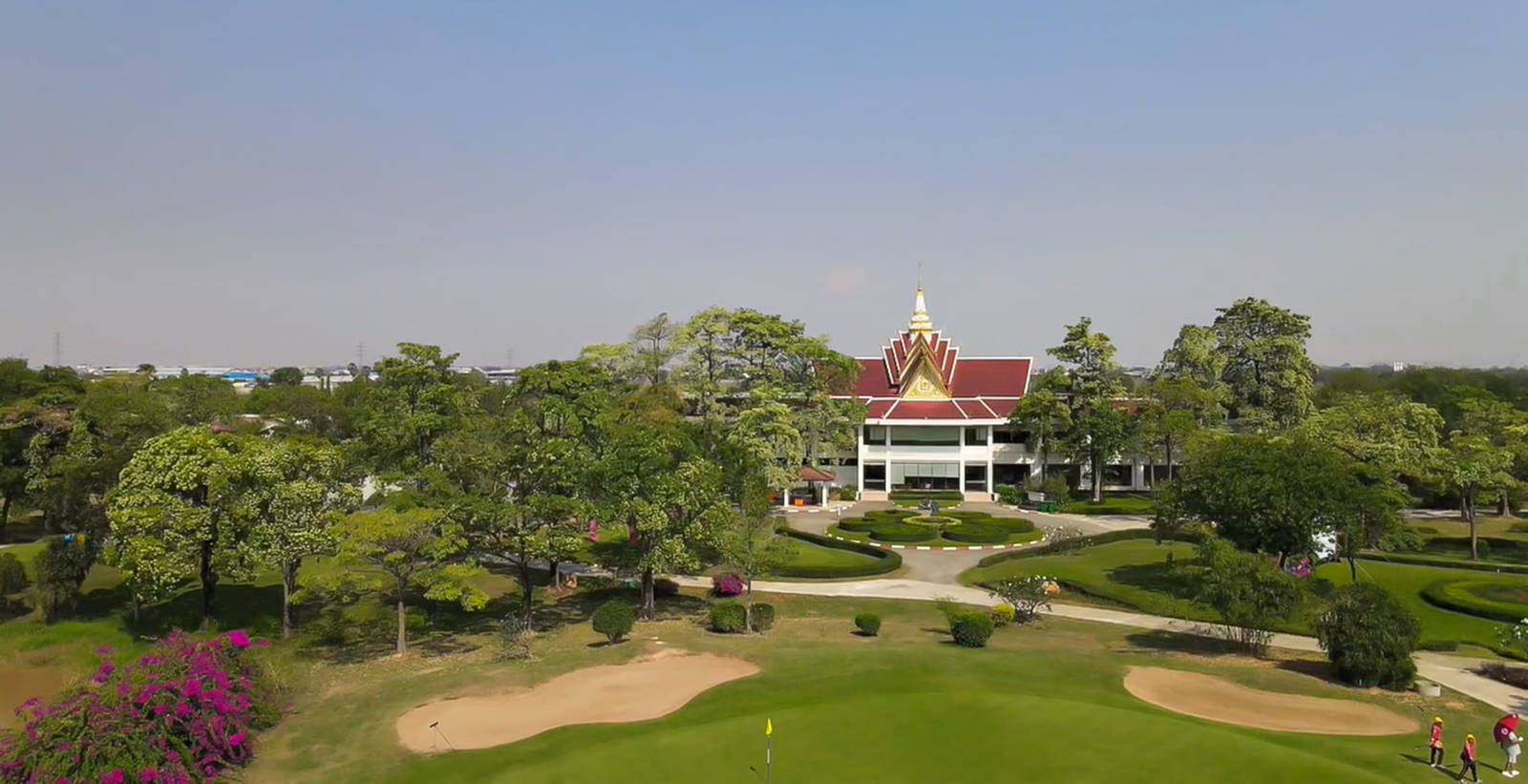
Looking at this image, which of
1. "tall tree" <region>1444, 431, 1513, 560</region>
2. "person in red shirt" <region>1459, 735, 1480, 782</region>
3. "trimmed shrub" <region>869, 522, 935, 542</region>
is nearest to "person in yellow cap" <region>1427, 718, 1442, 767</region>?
"person in red shirt" <region>1459, 735, 1480, 782</region>

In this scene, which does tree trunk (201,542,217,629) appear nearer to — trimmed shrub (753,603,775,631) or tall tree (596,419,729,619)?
tall tree (596,419,729,619)

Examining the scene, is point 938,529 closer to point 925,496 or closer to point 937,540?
point 937,540

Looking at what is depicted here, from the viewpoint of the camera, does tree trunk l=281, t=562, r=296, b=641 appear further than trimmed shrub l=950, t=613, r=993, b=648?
Yes

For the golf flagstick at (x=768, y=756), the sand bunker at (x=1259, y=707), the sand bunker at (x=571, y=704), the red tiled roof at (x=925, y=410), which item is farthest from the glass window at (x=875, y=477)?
the golf flagstick at (x=768, y=756)

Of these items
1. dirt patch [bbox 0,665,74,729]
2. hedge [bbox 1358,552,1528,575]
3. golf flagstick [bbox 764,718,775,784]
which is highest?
hedge [bbox 1358,552,1528,575]

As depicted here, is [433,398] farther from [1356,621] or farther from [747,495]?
[1356,621]

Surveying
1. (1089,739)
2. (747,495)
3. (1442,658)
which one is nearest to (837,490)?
(747,495)

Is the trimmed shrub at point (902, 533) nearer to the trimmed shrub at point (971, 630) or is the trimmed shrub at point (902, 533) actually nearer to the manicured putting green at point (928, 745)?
the trimmed shrub at point (971, 630)
